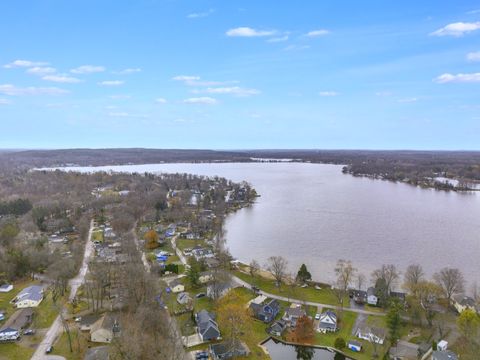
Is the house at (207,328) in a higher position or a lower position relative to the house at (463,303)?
lower

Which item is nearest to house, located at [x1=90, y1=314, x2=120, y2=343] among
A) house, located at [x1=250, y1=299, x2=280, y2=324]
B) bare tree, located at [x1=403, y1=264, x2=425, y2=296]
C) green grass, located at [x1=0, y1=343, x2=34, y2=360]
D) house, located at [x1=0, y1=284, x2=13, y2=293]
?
green grass, located at [x1=0, y1=343, x2=34, y2=360]

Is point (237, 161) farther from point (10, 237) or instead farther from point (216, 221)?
point (10, 237)

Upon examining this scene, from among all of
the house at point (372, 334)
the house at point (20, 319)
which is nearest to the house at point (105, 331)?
the house at point (20, 319)

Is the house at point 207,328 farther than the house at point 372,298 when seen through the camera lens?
No

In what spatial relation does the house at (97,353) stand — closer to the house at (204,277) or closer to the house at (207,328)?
the house at (207,328)

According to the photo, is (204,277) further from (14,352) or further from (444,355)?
(444,355)

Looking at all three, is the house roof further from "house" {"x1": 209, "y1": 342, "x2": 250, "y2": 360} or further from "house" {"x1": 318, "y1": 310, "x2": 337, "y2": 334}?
"house" {"x1": 318, "y1": 310, "x2": 337, "y2": 334}
